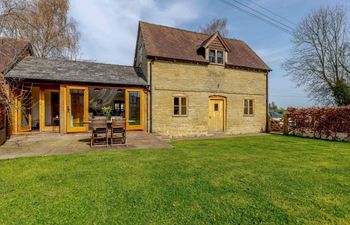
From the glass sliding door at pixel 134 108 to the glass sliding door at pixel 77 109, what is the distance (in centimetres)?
243

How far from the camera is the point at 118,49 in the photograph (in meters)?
21.6

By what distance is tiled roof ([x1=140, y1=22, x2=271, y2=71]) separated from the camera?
13.9m

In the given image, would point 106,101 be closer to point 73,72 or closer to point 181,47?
point 73,72

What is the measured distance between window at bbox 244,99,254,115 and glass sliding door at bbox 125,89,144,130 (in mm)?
8814

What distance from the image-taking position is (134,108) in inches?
505

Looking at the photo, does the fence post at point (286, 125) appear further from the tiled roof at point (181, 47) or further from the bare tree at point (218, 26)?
the bare tree at point (218, 26)

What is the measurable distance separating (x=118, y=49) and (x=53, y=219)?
20767 mm

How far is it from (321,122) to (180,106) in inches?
384

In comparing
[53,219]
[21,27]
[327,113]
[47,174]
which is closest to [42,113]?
[21,27]

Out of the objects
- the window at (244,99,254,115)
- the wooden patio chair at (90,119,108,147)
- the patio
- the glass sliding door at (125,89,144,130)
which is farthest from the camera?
the window at (244,99,254,115)

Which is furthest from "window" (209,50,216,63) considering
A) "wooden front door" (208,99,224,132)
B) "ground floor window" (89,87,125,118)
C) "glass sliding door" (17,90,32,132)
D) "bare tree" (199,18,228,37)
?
"bare tree" (199,18,228,37)

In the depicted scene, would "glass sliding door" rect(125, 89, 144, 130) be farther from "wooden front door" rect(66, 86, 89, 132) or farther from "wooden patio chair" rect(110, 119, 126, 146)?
"wooden patio chair" rect(110, 119, 126, 146)

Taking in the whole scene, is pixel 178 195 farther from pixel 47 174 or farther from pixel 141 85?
pixel 141 85

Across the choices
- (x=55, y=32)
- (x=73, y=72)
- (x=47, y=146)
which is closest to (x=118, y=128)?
(x=47, y=146)
